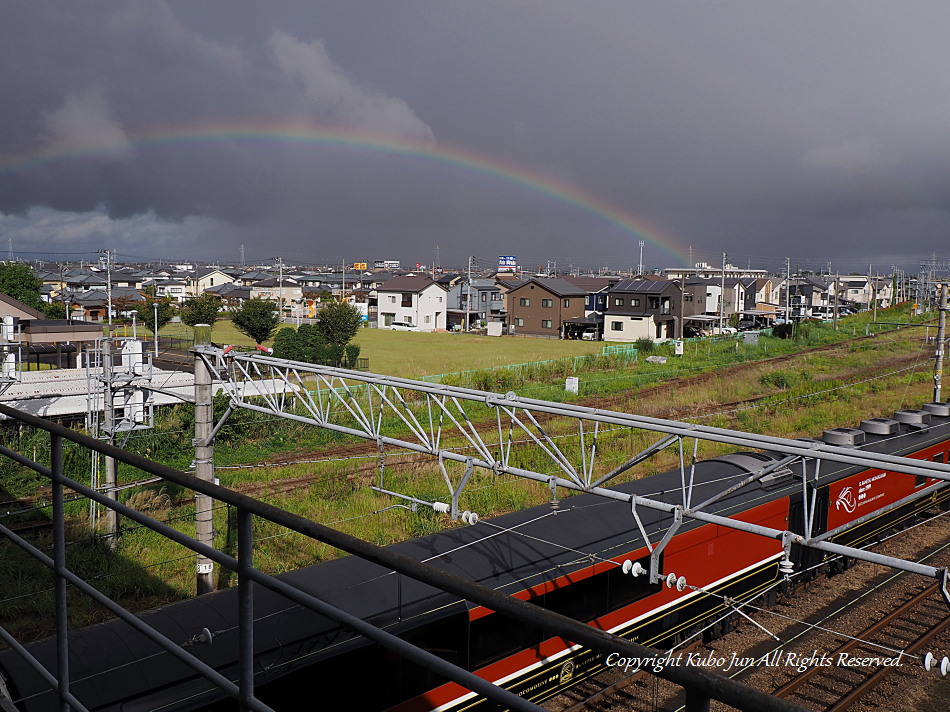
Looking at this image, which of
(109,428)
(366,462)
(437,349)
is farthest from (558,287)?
(109,428)

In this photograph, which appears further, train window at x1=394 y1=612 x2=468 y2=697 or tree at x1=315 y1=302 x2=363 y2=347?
tree at x1=315 y1=302 x2=363 y2=347

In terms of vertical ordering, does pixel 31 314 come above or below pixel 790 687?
above

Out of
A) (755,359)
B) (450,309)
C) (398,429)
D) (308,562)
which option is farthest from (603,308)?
(308,562)

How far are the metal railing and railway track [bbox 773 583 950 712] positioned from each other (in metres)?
6.66

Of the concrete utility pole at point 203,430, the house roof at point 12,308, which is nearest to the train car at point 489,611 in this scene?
the concrete utility pole at point 203,430

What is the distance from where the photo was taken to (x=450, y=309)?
53500 mm

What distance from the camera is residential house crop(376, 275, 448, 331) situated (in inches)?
1935

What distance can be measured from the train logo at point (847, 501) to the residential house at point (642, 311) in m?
31.9

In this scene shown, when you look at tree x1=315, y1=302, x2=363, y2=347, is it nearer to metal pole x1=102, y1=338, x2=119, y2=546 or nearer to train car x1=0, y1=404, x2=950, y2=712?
metal pole x1=102, y1=338, x2=119, y2=546

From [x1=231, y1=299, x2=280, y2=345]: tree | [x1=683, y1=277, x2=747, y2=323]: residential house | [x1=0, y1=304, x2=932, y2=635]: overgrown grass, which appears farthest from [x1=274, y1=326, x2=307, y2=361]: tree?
[x1=683, y1=277, x2=747, y2=323]: residential house

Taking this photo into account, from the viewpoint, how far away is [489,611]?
6.26 metres

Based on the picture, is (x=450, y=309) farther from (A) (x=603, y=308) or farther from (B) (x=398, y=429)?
(B) (x=398, y=429)

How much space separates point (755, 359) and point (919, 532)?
19.5 meters

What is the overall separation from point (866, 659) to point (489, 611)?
163 inches
